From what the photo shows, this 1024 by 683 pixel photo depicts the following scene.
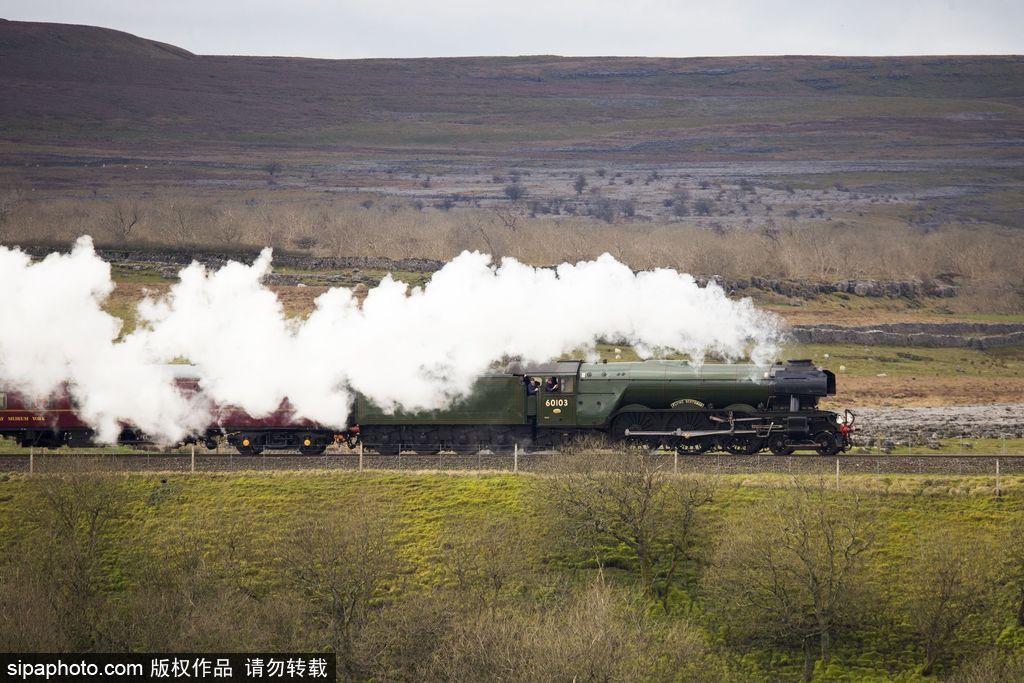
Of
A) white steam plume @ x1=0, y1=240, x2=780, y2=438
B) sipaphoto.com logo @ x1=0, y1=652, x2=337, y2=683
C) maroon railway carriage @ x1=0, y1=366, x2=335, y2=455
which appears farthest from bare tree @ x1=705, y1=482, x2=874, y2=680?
maroon railway carriage @ x1=0, y1=366, x2=335, y2=455

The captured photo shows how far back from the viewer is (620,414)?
167 ft

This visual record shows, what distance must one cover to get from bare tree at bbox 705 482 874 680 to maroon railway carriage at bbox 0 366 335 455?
19.8 m

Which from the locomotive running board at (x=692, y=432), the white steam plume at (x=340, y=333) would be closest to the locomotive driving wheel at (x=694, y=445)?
the locomotive running board at (x=692, y=432)

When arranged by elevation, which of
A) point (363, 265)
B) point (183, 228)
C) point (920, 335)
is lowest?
point (920, 335)

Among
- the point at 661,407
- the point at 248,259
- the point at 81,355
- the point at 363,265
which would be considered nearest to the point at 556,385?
the point at 661,407

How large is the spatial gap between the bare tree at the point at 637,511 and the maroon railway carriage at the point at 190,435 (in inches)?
516

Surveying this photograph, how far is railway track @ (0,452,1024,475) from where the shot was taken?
47812 millimetres

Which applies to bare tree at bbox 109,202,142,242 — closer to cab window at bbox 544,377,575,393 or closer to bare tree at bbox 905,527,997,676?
cab window at bbox 544,377,575,393

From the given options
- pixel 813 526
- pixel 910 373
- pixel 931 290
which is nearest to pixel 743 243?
pixel 931 290

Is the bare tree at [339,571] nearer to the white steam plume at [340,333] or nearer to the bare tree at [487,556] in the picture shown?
the bare tree at [487,556]

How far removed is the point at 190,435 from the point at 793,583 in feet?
88.0

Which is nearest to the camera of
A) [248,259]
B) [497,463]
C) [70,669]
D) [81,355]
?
[70,669]

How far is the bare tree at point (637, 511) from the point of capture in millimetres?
42425

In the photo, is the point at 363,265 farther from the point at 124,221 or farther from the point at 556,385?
the point at 556,385
